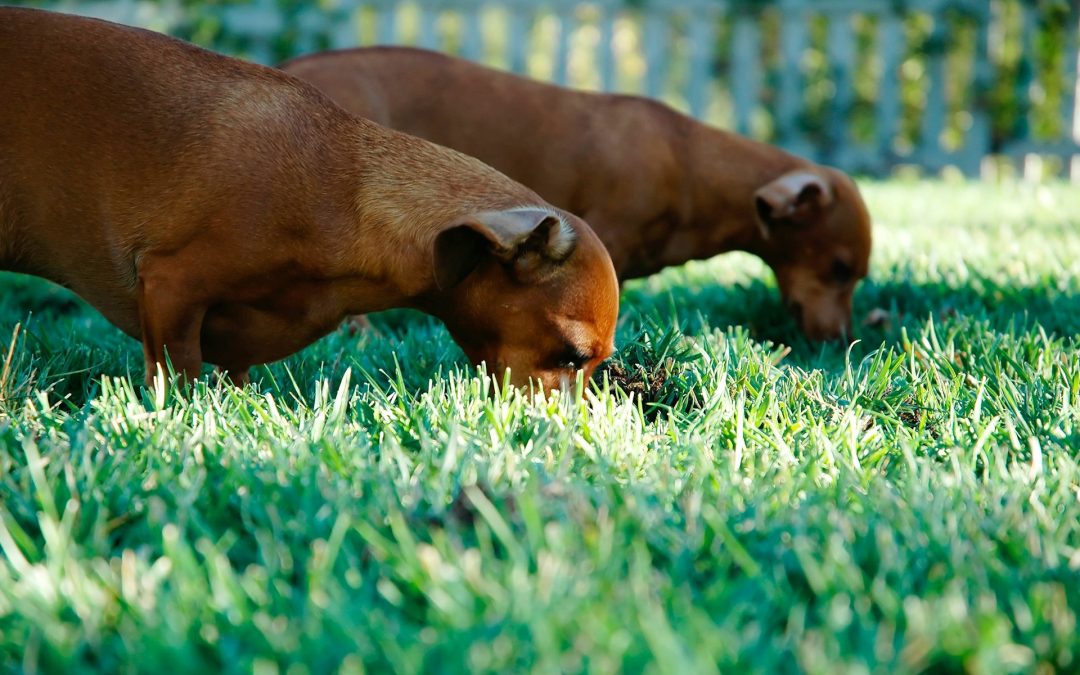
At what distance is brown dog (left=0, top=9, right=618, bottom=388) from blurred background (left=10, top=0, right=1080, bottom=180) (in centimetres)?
810

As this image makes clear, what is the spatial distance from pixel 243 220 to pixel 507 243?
0.64 metres

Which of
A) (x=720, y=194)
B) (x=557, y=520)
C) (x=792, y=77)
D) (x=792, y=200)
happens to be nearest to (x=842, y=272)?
(x=792, y=200)

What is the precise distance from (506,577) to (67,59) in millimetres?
2088

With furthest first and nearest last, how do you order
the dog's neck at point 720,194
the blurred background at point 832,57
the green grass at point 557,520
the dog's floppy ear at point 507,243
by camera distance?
the blurred background at point 832,57
the dog's neck at point 720,194
the dog's floppy ear at point 507,243
the green grass at point 557,520

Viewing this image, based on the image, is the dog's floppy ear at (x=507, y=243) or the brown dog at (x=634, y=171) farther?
the brown dog at (x=634, y=171)

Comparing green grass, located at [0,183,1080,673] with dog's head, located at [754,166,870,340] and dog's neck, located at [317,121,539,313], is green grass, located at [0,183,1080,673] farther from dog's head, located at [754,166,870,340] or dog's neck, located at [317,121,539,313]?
dog's head, located at [754,166,870,340]

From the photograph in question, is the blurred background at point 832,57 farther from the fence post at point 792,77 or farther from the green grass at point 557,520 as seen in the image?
the green grass at point 557,520

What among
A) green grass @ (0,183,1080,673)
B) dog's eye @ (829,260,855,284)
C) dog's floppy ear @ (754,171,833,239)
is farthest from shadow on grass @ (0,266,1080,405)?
dog's floppy ear @ (754,171,833,239)

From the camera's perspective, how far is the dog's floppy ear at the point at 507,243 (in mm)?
2764

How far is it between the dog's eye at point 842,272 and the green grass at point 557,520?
1593mm

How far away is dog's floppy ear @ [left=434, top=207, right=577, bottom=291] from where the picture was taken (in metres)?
2.76

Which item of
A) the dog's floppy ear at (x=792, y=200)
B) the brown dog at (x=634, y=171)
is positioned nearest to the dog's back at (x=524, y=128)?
the brown dog at (x=634, y=171)

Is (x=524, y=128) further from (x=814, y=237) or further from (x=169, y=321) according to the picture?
(x=169, y=321)

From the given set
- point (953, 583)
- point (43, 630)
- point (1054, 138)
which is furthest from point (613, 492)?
point (1054, 138)
